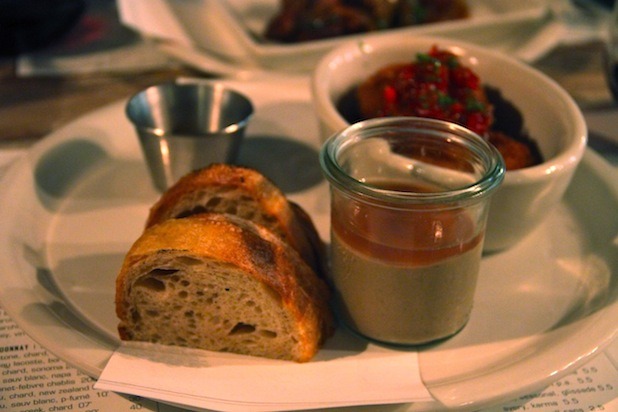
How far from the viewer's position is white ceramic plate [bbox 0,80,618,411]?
1.62 metres

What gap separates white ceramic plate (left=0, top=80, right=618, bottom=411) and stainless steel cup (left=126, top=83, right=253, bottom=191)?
0.17 meters

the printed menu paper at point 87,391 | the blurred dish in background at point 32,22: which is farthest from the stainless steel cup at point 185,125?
the blurred dish in background at point 32,22

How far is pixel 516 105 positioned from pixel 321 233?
2.95 feet

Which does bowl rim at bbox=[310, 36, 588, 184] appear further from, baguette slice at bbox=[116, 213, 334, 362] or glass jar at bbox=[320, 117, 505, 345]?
baguette slice at bbox=[116, 213, 334, 362]

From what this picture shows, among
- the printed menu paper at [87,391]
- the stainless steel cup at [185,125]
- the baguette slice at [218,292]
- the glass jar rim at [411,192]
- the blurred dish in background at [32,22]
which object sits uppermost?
the glass jar rim at [411,192]

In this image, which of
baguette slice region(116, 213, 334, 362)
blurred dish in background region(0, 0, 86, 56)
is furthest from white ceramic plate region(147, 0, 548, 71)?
baguette slice region(116, 213, 334, 362)

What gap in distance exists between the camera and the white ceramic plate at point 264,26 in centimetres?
328

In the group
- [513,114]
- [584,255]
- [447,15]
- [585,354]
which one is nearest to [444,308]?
[585,354]

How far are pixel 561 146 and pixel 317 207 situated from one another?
86 centimetres

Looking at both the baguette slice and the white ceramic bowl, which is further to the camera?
the white ceramic bowl

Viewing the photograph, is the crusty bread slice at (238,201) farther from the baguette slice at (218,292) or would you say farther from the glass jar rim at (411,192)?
the glass jar rim at (411,192)

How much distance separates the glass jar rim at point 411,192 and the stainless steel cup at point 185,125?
77cm

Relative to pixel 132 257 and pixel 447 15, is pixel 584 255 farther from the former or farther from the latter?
pixel 447 15

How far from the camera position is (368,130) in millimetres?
1798
